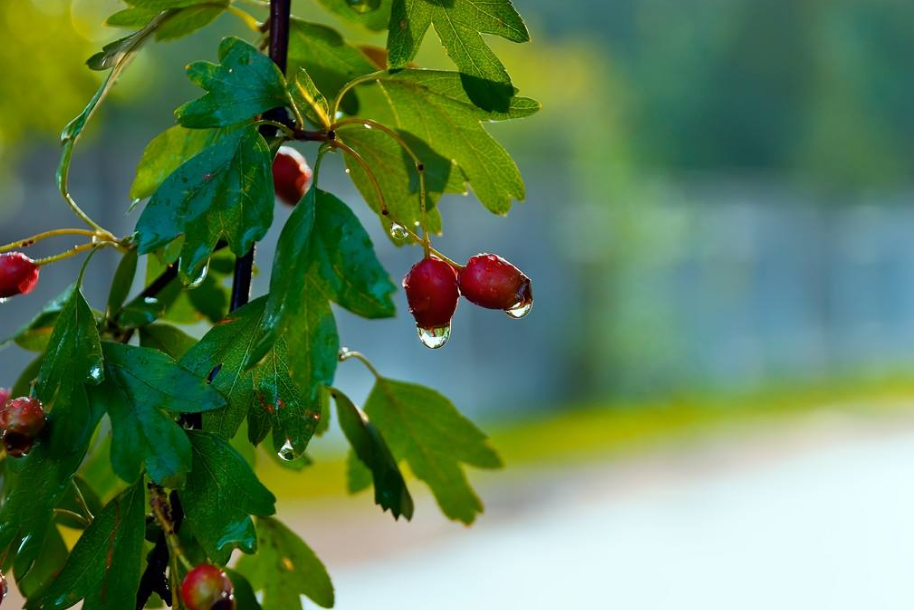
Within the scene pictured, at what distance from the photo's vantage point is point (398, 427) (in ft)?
2.82

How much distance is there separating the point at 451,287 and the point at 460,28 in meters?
0.14

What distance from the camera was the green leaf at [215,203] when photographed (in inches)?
23.3

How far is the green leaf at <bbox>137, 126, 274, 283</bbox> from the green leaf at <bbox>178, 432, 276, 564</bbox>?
9 centimetres

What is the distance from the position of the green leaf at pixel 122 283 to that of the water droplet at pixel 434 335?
0.18m

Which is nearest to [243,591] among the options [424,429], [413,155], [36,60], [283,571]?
[283,571]

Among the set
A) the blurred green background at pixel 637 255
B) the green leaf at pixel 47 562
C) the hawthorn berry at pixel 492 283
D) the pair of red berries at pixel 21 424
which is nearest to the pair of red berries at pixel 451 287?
the hawthorn berry at pixel 492 283

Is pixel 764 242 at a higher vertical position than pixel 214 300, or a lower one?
lower

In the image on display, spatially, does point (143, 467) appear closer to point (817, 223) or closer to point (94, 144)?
point (94, 144)

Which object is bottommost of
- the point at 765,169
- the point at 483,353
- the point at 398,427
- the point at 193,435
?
the point at 765,169

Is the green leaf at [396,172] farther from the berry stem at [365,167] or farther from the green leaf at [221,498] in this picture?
the green leaf at [221,498]

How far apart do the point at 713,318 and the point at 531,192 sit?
7.28 feet

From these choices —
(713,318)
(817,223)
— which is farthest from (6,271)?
(817,223)

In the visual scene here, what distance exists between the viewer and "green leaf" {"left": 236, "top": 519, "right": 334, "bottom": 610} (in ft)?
2.62

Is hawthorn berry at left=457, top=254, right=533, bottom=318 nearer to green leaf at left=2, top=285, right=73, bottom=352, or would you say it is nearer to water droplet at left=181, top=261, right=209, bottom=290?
water droplet at left=181, top=261, right=209, bottom=290
